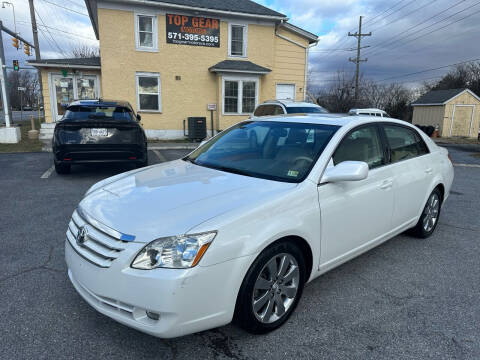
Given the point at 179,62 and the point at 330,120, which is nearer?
the point at 330,120

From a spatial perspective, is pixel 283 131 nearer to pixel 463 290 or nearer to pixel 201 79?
pixel 463 290

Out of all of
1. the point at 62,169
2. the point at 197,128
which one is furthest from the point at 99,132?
the point at 197,128

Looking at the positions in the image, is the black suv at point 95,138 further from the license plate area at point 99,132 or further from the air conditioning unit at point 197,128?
the air conditioning unit at point 197,128

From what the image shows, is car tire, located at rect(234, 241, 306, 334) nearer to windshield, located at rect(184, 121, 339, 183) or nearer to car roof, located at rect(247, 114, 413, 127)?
windshield, located at rect(184, 121, 339, 183)

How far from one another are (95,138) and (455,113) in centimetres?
2601

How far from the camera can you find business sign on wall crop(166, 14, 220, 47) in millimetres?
14680

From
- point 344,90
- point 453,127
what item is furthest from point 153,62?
point 344,90

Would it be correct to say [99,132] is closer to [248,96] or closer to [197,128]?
[197,128]

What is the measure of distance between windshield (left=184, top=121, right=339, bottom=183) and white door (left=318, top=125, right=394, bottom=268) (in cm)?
22

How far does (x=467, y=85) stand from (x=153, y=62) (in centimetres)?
4355

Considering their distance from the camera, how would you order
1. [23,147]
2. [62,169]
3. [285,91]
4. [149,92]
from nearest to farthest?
[62,169], [23,147], [149,92], [285,91]

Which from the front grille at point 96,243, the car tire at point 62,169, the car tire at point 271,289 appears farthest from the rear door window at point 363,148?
the car tire at point 62,169

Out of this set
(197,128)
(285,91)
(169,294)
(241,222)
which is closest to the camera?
(169,294)

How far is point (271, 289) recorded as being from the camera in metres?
2.47
